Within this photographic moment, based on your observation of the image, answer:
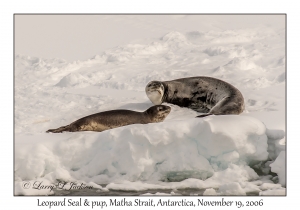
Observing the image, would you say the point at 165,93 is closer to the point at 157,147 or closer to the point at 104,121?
the point at 104,121

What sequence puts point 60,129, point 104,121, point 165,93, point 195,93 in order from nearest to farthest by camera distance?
point 60,129 → point 104,121 → point 195,93 → point 165,93

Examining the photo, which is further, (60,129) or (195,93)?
(195,93)

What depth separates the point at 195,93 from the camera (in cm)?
946

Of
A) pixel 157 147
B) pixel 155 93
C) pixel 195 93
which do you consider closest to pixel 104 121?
pixel 157 147

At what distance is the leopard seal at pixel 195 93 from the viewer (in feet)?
29.9

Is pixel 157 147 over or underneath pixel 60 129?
underneath

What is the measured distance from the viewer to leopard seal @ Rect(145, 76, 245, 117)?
912cm

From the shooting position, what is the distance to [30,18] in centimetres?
1455

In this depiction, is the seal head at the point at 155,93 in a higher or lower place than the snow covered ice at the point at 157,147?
higher

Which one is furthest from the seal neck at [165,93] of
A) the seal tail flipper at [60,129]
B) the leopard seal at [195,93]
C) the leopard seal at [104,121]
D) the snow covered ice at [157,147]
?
the seal tail flipper at [60,129]

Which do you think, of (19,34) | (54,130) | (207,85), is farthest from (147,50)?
(54,130)

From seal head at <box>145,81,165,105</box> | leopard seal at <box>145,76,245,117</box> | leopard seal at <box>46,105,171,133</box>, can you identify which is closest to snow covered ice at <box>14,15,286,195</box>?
seal head at <box>145,81,165,105</box>

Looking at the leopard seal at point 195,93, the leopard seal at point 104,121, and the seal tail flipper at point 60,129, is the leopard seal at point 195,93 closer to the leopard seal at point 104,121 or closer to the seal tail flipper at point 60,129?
the leopard seal at point 104,121

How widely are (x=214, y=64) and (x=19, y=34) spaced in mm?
4926
